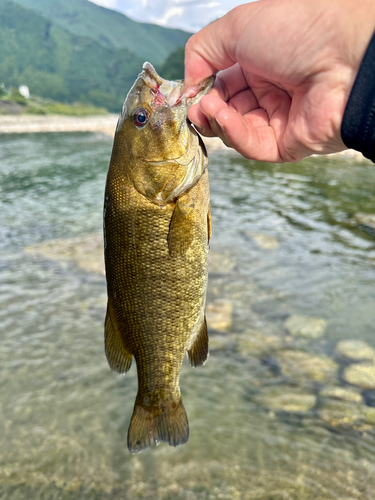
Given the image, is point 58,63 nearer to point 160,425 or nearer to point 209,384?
point 209,384

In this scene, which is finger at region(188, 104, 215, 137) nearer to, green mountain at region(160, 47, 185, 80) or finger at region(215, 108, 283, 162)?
finger at region(215, 108, 283, 162)

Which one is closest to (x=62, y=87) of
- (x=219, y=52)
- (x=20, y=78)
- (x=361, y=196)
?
(x=20, y=78)

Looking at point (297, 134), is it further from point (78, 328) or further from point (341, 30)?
point (78, 328)

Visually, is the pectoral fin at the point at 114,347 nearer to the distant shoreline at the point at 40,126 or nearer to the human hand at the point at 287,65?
the human hand at the point at 287,65

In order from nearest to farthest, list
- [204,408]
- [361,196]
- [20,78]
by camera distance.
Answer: [204,408]
[361,196]
[20,78]

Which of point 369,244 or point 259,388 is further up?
point 369,244

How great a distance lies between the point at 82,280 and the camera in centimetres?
804

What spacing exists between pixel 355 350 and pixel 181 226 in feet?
15.2

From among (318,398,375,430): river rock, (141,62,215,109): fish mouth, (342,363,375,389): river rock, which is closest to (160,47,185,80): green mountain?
(342,363,375,389): river rock

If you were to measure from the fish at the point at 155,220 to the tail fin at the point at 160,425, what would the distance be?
43 centimetres

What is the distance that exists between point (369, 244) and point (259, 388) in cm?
651

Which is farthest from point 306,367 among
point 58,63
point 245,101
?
point 58,63

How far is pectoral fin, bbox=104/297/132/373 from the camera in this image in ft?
8.45

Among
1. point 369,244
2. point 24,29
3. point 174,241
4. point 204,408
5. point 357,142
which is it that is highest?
point 24,29
